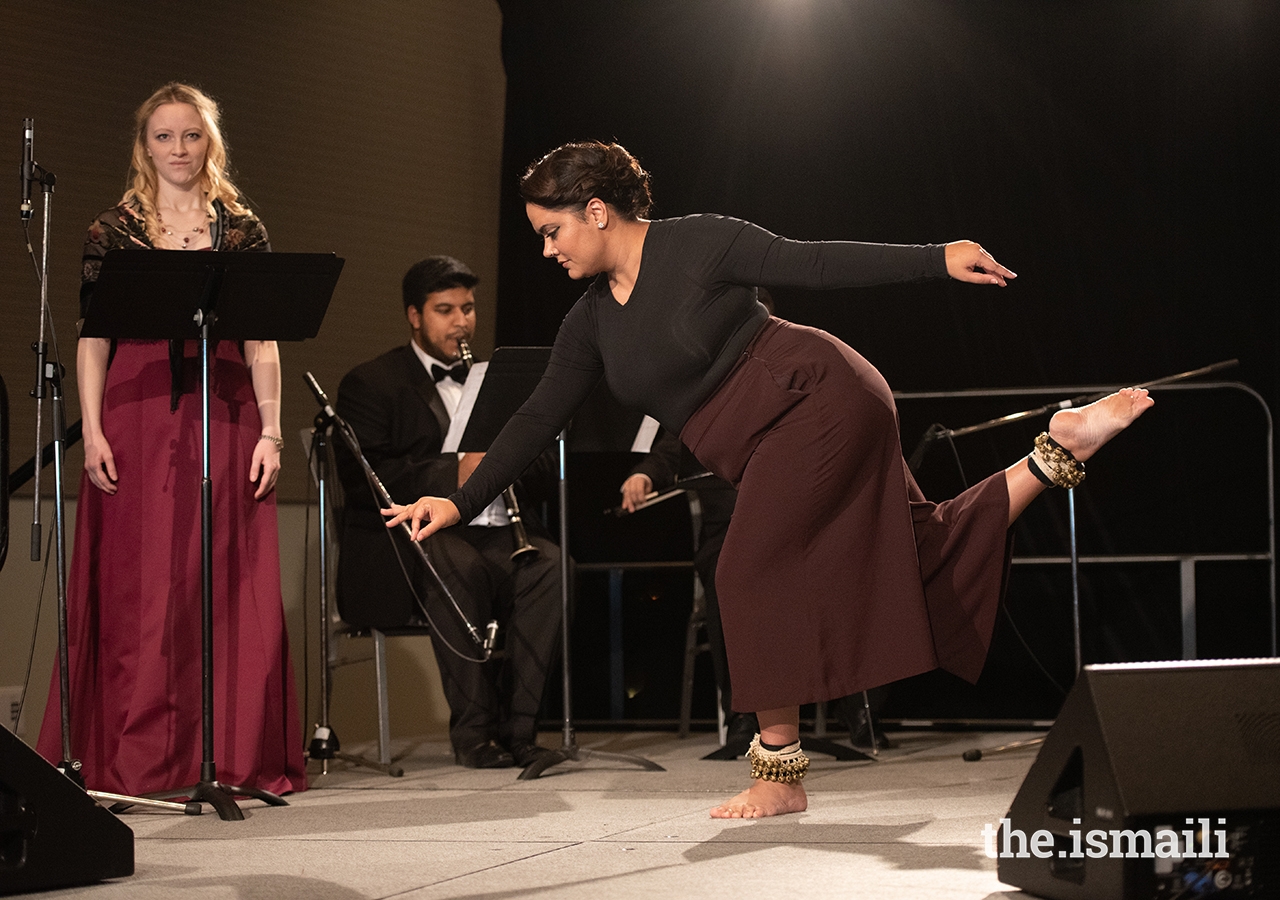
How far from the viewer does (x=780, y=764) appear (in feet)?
9.32

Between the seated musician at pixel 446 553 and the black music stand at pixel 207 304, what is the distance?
1.03 metres

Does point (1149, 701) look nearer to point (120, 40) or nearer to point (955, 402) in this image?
point (955, 402)

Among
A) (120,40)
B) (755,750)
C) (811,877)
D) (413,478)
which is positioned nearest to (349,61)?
(120,40)

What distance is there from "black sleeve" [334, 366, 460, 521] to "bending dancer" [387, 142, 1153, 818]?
5.04 ft

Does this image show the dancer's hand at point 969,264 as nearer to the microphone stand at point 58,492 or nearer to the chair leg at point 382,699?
the microphone stand at point 58,492

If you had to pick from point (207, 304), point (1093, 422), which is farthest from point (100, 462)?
point (1093, 422)

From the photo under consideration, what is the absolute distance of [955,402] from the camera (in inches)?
201

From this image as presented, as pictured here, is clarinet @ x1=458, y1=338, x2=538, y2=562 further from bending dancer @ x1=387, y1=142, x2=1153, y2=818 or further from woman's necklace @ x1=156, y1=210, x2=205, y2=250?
bending dancer @ x1=387, y1=142, x2=1153, y2=818

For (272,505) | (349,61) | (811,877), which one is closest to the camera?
(811,877)

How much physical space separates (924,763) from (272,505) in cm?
187

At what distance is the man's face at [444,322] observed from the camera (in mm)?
4516

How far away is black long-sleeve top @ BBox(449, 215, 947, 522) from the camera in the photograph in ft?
8.87

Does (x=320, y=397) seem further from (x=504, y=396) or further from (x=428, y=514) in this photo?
(x=428, y=514)

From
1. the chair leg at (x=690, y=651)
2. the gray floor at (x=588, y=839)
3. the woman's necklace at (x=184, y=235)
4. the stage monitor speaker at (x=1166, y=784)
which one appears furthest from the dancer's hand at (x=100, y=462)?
the stage monitor speaker at (x=1166, y=784)
